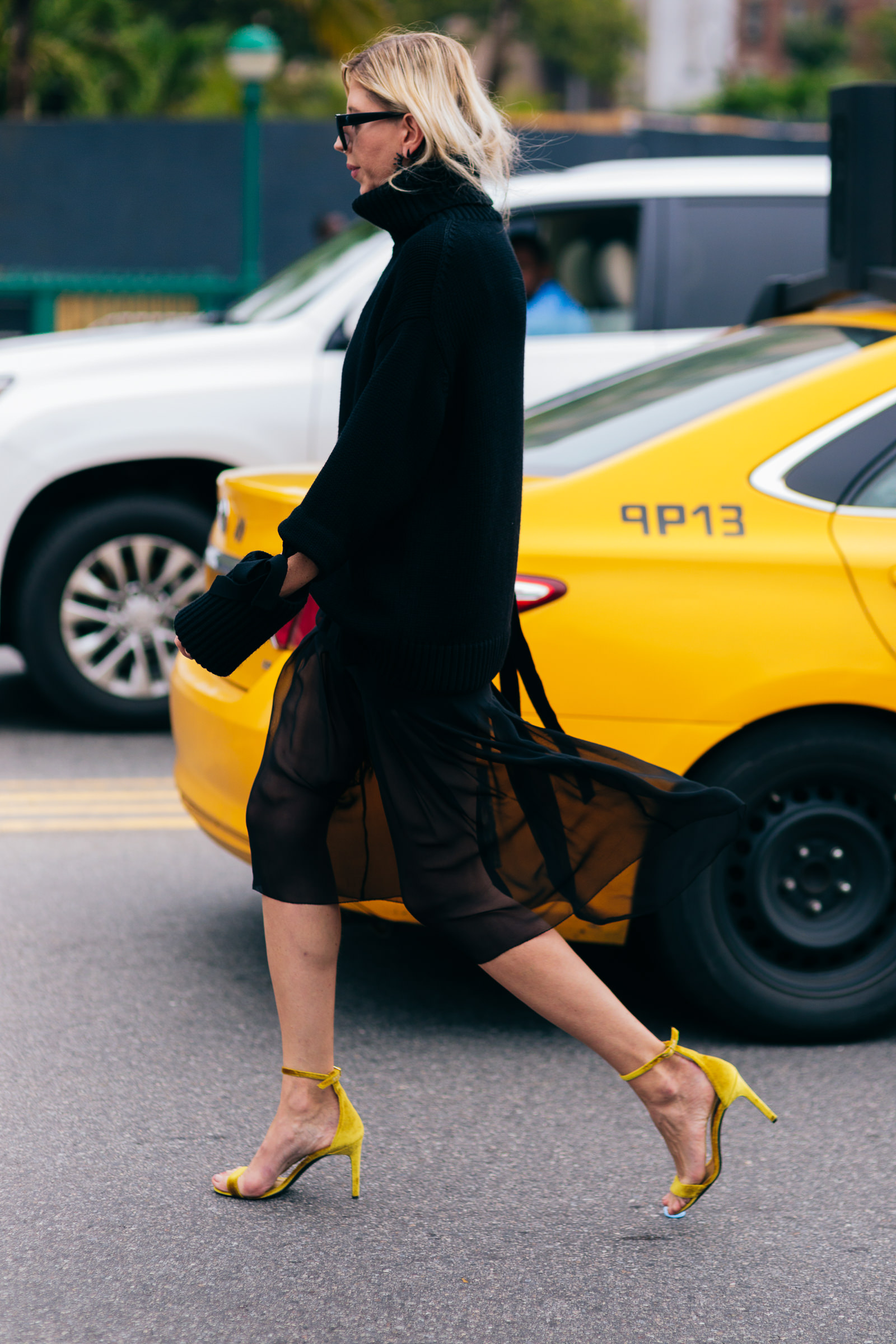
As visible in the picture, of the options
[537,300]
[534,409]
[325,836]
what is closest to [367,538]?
[325,836]

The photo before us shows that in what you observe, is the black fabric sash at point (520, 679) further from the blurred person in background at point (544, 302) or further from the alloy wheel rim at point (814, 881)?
the blurred person in background at point (544, 302)

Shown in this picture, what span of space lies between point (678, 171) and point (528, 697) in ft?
14.4

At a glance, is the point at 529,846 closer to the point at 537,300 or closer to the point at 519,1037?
the point at 519,1037

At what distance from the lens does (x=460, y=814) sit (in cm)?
280

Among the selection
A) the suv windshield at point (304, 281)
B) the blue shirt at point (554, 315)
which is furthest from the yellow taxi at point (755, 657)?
the suv windshield at point (304, 281)

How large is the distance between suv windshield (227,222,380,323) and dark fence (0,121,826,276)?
39.0 feet

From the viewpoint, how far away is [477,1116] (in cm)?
333

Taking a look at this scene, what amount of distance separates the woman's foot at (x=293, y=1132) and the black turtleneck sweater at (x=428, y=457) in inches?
28.7

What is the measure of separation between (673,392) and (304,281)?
3250mm

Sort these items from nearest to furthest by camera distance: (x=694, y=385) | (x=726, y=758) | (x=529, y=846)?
1. (x=529, y=846)
2. (x=726, y=758)
3. (x=694, y=385)

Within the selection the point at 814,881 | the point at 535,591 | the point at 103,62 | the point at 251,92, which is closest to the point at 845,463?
the point at 535,591

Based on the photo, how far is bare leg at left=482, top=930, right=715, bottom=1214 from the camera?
2.77 metres

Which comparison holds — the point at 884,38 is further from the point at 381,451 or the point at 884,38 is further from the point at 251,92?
the point at 381,451

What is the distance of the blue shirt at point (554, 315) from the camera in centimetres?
672
